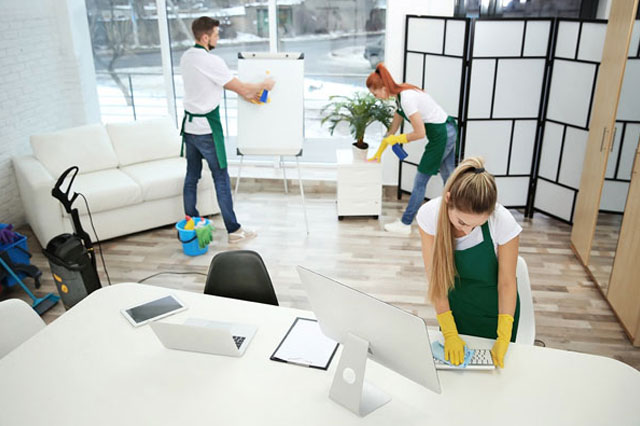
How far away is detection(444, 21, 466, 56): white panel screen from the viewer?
4.38m

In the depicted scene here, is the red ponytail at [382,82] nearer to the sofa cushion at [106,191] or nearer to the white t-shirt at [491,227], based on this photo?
the sofa cushion at [106,191]

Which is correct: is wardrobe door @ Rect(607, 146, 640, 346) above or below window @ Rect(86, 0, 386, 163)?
below

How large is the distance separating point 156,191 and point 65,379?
8.90 ft

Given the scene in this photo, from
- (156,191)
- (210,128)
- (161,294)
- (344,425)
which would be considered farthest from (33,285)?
(344,425)

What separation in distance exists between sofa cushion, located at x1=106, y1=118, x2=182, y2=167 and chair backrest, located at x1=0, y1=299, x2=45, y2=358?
2.64m

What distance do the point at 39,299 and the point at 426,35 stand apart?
11.6 ft

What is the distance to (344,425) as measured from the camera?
1.68 m

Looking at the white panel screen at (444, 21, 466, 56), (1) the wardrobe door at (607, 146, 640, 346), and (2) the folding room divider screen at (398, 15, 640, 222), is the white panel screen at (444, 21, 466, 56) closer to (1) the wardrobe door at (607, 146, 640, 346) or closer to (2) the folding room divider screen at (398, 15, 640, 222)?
(2) the folding room divider screen at (398, 15, 640, 222)

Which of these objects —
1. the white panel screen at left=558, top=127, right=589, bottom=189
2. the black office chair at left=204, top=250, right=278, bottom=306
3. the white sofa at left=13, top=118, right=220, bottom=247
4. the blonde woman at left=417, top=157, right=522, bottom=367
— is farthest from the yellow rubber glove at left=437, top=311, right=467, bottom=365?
the white sofa at left=13, top=118, right=220, bottom=247

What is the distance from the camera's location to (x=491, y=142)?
15.4 feet

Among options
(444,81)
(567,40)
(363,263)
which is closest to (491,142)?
(444,81)

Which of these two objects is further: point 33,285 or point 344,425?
point 33,285

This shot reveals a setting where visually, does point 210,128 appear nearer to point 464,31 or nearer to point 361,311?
point 464,31

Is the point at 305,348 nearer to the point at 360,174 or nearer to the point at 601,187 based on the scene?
the point at 601,187
